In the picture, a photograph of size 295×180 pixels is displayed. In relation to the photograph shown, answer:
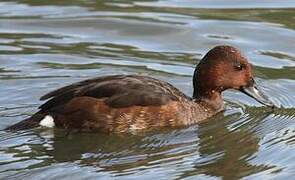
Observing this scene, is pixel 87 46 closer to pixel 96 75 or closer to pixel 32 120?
A: pixel 96 75

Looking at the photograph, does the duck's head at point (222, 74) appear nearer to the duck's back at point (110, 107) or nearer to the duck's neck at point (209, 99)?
the duck's neck at point (209, 99)

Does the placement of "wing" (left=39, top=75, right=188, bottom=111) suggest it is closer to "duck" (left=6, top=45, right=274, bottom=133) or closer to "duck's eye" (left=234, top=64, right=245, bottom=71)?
"duck" (left=6, top=45, right=274, bottom=133)

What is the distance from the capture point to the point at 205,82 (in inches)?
395

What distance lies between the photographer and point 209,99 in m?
10.1

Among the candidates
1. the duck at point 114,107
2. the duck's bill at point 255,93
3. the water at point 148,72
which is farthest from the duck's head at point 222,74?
the duck at point 114,107

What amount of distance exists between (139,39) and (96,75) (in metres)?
1.67

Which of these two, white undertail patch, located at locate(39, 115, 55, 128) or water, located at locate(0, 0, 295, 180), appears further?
white undertail patch, located at locate(39, 115, 55, 128)

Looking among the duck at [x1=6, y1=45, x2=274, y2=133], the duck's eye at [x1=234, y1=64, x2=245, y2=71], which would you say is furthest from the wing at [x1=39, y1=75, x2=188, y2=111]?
→ the duck's eye at [x1=234, y1=64, x2=245, y2=71]

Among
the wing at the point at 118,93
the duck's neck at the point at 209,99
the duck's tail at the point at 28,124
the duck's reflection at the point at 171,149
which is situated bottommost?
the duck's reflection at the point at 171,149

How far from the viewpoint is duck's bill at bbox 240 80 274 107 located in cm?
1015

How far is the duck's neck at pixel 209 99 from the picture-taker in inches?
396

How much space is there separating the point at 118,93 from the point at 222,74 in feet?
3.47

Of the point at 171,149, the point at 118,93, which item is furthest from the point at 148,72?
the point at 171,149

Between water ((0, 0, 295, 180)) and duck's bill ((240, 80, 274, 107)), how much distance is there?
0.10 m
